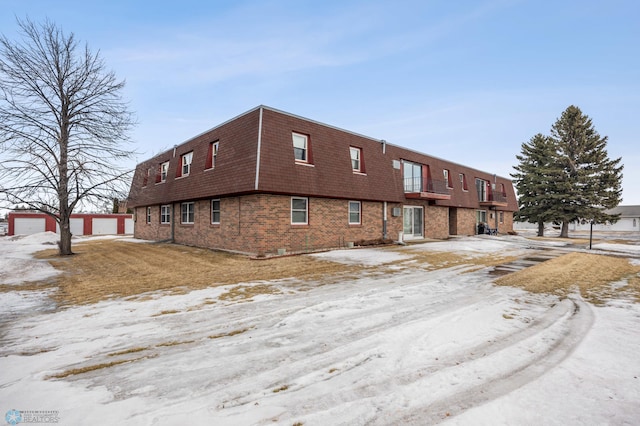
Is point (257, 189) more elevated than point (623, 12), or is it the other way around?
point (623, 12)

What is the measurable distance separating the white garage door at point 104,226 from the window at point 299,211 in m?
34.9

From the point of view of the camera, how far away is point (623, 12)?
11.4 metres

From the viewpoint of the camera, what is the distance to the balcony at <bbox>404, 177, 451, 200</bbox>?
64.2 feet

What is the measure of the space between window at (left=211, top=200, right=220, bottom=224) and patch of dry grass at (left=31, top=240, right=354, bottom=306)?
10.2 ft

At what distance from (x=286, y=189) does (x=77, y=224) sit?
1403 inches

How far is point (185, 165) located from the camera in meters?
18.0

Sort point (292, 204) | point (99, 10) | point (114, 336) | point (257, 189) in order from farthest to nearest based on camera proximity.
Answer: point (292, 204)
point (257, 189)
point (99, 10)
point (114, 336)

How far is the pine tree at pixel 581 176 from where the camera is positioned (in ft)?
90.3

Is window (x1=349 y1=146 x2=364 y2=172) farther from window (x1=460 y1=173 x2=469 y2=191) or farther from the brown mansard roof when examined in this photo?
window (x1=460 y1=173 x2=469 y2=191)

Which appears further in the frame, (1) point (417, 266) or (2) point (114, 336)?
(1) point (417, 266)

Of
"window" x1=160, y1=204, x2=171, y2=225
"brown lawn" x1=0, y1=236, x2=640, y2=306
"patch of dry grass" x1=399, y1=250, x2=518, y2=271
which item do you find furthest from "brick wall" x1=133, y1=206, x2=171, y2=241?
"patch of dry grass" x1=399, y1=250, x2=518, y2=271

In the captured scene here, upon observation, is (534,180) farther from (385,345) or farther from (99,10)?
(99,10)

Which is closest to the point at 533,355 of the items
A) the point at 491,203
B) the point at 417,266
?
the point at 417,266

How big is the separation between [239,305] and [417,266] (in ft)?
21.3
